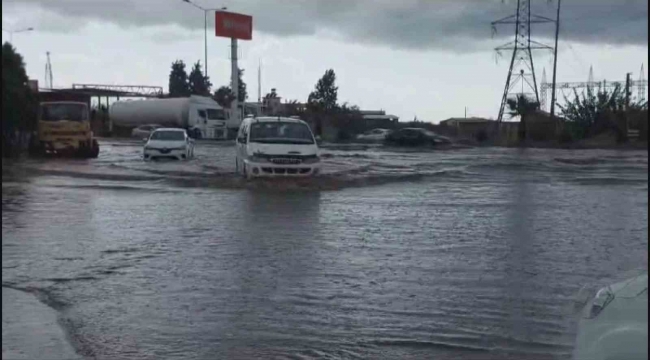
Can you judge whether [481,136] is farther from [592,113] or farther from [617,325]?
[617,325]

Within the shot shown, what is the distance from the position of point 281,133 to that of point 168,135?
1324 cm

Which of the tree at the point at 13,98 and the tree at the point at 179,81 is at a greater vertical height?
the tree at the point at 179,81

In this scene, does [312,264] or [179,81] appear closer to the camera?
[312,264]

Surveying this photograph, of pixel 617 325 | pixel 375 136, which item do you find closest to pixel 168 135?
pixel 375 136

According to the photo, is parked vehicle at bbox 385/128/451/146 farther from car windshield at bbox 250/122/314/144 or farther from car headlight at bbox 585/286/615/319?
car headlight at bbox 585/286/615/319

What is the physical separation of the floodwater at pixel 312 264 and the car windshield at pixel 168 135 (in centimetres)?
1210

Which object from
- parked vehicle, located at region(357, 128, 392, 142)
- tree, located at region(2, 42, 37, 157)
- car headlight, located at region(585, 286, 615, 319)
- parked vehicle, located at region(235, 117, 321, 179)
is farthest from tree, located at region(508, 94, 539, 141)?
car headlight, located at region(585, 286, 615, 319)

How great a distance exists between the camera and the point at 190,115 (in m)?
63.8

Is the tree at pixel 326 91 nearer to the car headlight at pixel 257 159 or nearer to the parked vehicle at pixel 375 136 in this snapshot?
the parked vehicle at pixel 375 136

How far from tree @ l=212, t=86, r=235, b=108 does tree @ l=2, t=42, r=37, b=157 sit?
65.0 metres

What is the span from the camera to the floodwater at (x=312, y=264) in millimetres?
8328

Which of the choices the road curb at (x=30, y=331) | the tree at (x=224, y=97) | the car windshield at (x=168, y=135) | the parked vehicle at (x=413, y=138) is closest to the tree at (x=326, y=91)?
the tree at (x=224, y=97)

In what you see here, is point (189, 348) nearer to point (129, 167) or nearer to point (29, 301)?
point (29, 301)

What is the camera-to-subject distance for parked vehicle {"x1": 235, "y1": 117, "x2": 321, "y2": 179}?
79.7ft
